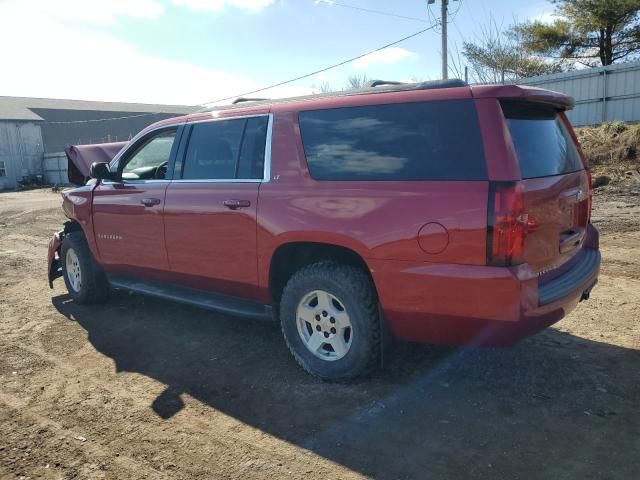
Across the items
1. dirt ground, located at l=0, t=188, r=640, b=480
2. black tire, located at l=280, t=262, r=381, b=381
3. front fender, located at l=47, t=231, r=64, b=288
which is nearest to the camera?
dirt ground, located at l=0, t=188, r=640, b=480

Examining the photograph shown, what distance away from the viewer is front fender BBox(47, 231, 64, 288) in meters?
6.29

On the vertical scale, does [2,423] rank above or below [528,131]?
below

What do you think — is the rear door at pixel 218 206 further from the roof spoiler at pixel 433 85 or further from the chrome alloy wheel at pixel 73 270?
the chrome alloy wheel at pixel 73 270

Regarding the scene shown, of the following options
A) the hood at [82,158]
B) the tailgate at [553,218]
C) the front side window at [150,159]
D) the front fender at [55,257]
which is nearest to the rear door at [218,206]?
the front side window at [150,159]

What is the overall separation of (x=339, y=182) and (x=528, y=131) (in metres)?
1.24

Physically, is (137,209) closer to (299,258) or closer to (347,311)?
(299,258)

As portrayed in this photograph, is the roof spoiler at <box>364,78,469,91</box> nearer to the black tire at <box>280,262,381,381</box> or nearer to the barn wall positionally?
the black tire at <box>280,262,381,381</box>

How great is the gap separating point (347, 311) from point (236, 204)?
122cm

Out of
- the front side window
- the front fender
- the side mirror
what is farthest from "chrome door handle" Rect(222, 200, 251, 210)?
the front fender

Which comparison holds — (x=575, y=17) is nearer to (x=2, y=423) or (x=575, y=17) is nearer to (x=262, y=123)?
(x=262, y=123)

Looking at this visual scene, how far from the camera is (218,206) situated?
4227mm

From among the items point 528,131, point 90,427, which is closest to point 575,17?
point 528,131

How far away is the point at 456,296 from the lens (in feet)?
10.3

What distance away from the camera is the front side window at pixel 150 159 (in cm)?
509
